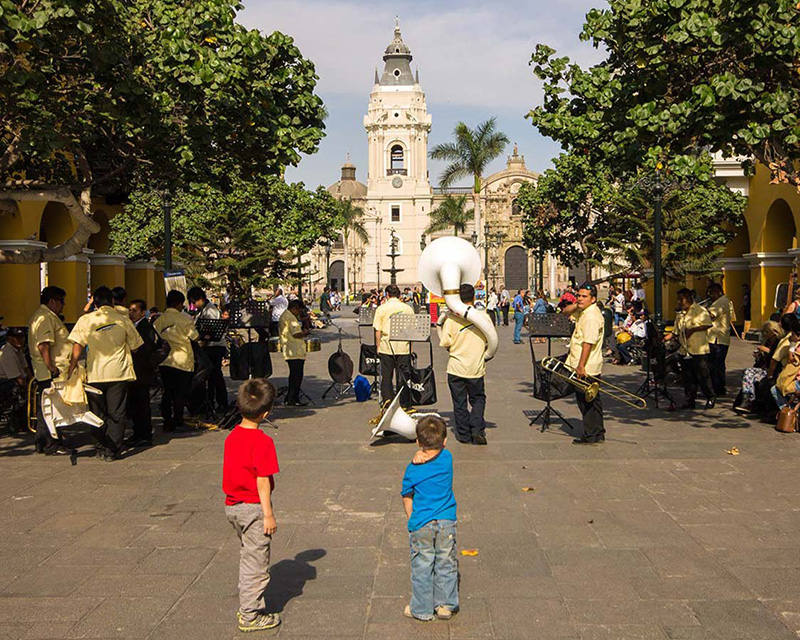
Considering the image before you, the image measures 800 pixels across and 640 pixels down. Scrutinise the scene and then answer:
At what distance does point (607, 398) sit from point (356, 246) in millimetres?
76881

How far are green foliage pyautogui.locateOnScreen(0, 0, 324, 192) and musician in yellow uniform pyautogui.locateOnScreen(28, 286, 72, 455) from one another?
1.52 m

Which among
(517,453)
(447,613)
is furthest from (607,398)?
(447,613)

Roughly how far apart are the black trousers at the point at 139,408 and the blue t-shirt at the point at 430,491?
549 centimetres

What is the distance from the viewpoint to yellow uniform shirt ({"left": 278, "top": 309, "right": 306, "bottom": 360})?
1202cm

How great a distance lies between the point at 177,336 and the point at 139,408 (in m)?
1.01

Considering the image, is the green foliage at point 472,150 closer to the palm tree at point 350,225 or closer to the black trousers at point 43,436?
the palm tree at point 350,225

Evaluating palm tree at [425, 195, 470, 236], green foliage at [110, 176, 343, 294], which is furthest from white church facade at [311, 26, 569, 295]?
green foliage at [110, 176, 343, 294]

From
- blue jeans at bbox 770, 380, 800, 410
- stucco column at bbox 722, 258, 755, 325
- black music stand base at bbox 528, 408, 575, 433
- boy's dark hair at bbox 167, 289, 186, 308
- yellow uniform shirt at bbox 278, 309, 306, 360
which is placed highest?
stucco column at bbox 722, 258, 755, 325

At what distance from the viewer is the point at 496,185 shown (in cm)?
8175

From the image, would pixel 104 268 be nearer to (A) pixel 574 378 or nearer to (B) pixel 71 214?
(B) pixel 71 214

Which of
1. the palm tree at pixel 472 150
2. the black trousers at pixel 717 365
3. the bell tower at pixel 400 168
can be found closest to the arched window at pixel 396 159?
the bell tower at pixel 400 168

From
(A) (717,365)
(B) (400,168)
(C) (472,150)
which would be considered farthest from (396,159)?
(A) (717,365)

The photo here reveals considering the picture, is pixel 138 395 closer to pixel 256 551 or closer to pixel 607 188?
pixel 256 551

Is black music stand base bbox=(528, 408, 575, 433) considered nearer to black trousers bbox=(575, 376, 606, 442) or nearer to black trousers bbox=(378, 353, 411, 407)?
black trousers bbox=(575, 376, 606, 442)
